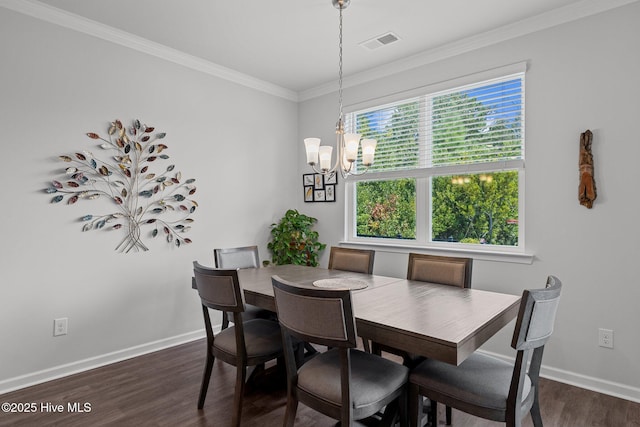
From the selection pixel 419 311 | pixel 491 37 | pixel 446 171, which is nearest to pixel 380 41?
pixel 491 37

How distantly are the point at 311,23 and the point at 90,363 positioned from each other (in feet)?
10.8

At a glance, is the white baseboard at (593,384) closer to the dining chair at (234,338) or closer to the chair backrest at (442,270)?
the chair backrest at (442,270)

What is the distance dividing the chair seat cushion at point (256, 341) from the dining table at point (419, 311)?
8.9 inches

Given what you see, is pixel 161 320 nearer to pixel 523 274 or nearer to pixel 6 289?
pixel 6 289

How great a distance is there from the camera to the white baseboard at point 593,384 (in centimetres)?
249

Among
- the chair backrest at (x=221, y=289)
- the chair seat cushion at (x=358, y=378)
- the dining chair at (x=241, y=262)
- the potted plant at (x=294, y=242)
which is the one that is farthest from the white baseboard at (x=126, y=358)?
the chair seat cushion at (x=358, y=378)

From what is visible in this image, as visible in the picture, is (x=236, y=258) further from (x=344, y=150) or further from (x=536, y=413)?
(x=536, y=413)

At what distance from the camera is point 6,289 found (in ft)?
8.51

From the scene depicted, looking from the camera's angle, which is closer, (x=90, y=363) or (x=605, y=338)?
(x=605, y=338)

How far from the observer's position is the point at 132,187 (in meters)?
3.21

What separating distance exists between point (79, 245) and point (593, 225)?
3.93 metres

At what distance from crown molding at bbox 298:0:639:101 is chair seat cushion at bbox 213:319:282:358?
111 inches

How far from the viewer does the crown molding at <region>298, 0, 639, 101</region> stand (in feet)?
8.73

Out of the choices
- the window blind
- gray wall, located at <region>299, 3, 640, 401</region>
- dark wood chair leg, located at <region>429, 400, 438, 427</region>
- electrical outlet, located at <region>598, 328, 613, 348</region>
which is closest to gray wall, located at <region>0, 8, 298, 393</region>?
the window blind
